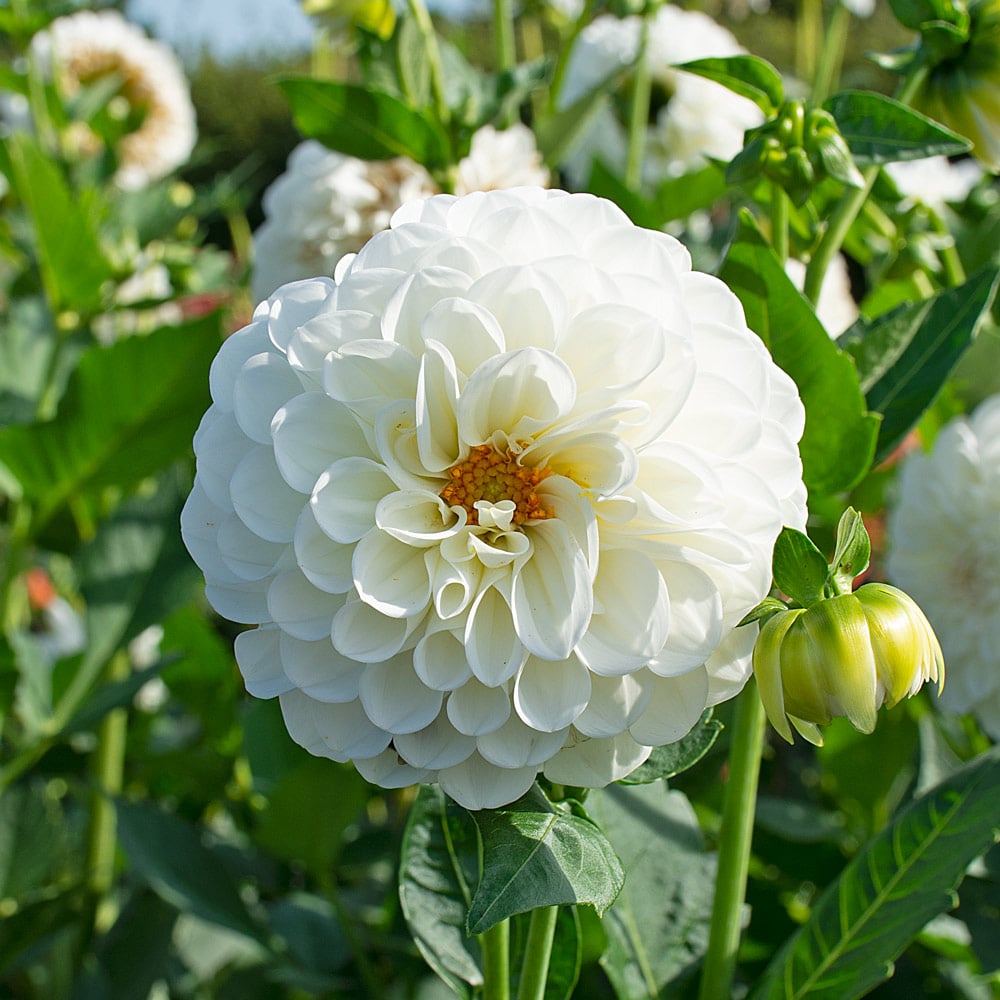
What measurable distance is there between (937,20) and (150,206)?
886 millimetres

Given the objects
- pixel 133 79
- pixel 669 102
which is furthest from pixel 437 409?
pixel 133 79

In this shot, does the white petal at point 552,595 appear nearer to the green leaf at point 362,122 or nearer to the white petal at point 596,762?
the white petal at point 596,762

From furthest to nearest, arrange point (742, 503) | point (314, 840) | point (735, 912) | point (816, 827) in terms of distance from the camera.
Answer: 1. point (816, 827)
2. point (314, 840)
3. point (735, 912)
4. point (742, 503)

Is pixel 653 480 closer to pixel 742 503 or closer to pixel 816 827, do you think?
pixel 742 503

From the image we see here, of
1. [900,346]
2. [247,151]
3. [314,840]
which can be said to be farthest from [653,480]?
[247,151]

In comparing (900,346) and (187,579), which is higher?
(900,346)

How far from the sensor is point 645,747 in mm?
441

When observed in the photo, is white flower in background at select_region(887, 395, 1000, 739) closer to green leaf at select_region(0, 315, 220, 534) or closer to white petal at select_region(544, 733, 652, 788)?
white petal at select_region(544, 733, 652, 788)

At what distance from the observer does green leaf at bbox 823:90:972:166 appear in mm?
541

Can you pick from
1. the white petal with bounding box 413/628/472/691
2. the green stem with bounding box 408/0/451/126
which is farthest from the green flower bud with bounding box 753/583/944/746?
the green stem with bounding box 408/0/451/126

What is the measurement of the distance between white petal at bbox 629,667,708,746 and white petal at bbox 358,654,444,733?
78 millimetres

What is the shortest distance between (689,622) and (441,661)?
0.31 ft

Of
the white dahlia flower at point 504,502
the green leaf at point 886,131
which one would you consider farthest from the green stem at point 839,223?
the white dahlia flower at point 504,502

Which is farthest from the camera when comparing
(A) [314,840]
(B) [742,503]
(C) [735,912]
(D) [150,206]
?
(D) [150,206]
